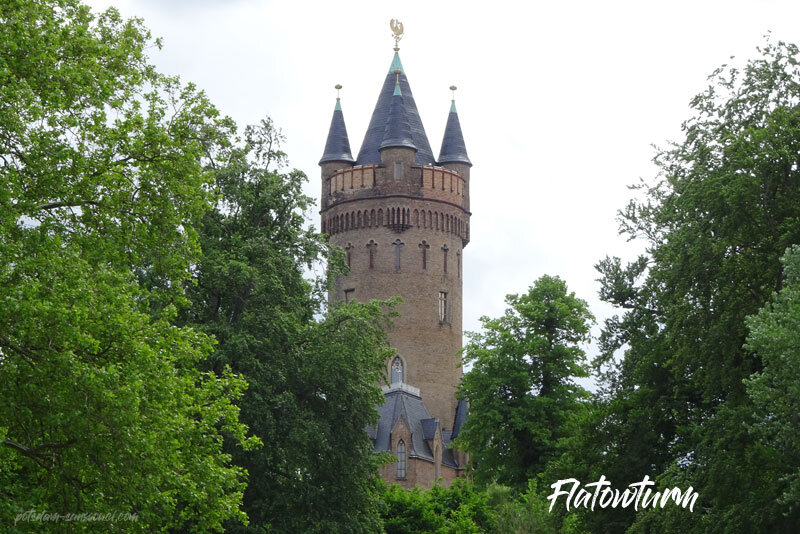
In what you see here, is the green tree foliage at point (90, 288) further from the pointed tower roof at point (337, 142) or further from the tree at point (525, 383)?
the pointed tower roof at point (337, 142)

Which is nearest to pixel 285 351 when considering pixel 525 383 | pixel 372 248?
pixel 525 383

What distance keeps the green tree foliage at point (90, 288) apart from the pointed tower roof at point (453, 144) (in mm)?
52635

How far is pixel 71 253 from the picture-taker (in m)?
14.6

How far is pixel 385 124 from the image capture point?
223ft

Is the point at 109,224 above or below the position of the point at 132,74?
below

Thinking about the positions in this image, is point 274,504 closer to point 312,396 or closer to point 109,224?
point 312,396

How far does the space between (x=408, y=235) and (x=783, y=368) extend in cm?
4992

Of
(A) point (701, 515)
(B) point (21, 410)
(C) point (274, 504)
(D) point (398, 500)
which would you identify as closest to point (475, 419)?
(D) point (398, 500)

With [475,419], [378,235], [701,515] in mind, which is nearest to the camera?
[701,515]

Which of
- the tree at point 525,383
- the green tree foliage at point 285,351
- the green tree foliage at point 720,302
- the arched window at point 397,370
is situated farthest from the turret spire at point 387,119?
the green tree foliage at point 720,302

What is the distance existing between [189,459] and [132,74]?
17.8 ft

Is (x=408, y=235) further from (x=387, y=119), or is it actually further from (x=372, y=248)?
(x=387, y=119)

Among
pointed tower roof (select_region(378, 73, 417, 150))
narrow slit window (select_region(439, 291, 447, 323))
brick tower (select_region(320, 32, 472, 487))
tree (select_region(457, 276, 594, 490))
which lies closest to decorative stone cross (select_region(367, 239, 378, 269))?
brick tower (select_region(320, 32, 472, 487))

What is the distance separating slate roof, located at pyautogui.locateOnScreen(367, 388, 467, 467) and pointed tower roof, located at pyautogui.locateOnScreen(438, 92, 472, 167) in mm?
14528
